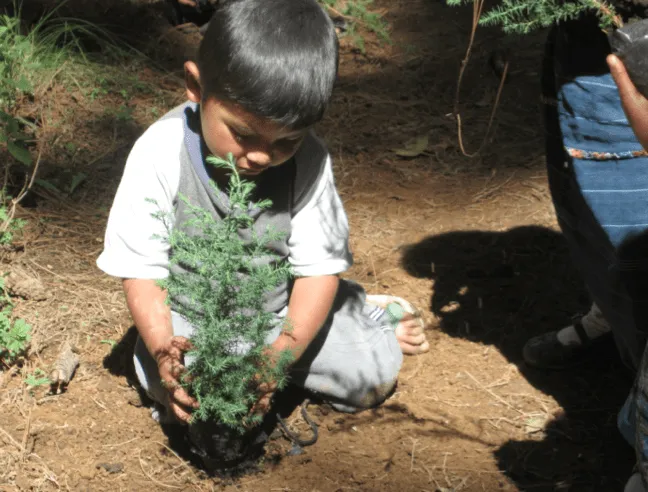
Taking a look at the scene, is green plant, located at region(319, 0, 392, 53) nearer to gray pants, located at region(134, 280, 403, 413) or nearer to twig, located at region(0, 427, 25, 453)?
gray pants, located at region(134, 280, 403, 413)

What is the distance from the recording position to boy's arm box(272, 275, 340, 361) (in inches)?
98.0

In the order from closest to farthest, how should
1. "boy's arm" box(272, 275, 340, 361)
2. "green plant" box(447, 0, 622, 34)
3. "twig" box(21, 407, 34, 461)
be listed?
"green plant" box(447, 0, 622, 34), "boy's arm" box(272, 275, 340, 361), "twig" box(21, 407, 34, 461)

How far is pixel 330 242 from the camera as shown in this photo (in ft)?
8.38

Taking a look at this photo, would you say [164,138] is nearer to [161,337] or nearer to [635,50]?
[161,337]

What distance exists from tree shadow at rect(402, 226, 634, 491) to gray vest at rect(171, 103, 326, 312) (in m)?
1.01

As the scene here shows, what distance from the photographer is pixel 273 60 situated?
7.03 feet

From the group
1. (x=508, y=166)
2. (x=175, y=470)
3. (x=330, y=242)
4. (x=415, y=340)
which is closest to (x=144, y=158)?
(x=330, y=242)

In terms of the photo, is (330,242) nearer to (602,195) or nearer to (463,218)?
(602,195)

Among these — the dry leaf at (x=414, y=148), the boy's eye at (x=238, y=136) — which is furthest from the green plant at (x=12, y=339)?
the dry leaf at (x=414, y=148)

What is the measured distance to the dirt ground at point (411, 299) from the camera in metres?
2.65

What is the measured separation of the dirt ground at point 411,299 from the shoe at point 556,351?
4cm

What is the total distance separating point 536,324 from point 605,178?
93 centimetres

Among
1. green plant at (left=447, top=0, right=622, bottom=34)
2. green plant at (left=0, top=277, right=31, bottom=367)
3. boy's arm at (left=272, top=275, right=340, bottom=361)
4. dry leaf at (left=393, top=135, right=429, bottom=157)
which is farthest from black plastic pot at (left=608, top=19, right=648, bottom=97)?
dry leaf at (left=393, top=135, right=429, bottom=157)

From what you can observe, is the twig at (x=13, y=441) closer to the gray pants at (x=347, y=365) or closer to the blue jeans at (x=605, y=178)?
the gray pants at (x=347, y=365)
